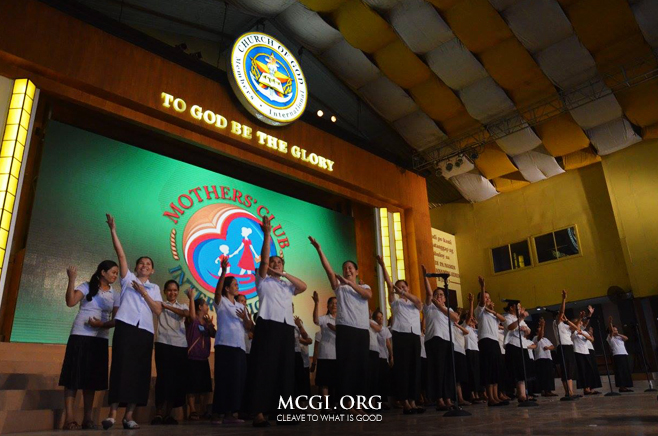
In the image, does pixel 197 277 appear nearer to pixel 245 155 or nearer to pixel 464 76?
pixel 245 155

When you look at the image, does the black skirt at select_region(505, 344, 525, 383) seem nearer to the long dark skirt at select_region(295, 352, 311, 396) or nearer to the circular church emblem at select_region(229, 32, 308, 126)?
the long dark skirt at select_region(295, 352, 311, 396)

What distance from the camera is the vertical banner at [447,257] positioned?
1466cm

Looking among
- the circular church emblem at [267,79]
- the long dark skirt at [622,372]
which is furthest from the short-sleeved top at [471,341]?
the circular church emblem at [267,79]

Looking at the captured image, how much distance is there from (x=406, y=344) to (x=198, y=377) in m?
2.18

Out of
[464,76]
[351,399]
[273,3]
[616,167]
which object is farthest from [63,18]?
[616,167]

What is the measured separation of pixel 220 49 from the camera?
34.3 feet

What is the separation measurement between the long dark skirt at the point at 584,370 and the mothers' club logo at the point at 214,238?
5.38 m

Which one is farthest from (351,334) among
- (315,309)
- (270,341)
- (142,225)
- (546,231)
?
(546,231)

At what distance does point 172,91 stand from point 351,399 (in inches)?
227

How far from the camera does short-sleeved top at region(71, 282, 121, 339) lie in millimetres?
4051

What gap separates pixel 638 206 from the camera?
12.0 m

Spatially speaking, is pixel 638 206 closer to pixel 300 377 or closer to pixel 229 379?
pixel 300 377

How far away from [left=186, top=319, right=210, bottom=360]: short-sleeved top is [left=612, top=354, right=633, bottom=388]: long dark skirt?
299 inches

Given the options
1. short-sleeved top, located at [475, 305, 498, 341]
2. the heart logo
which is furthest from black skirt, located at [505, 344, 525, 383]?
the heart logo
